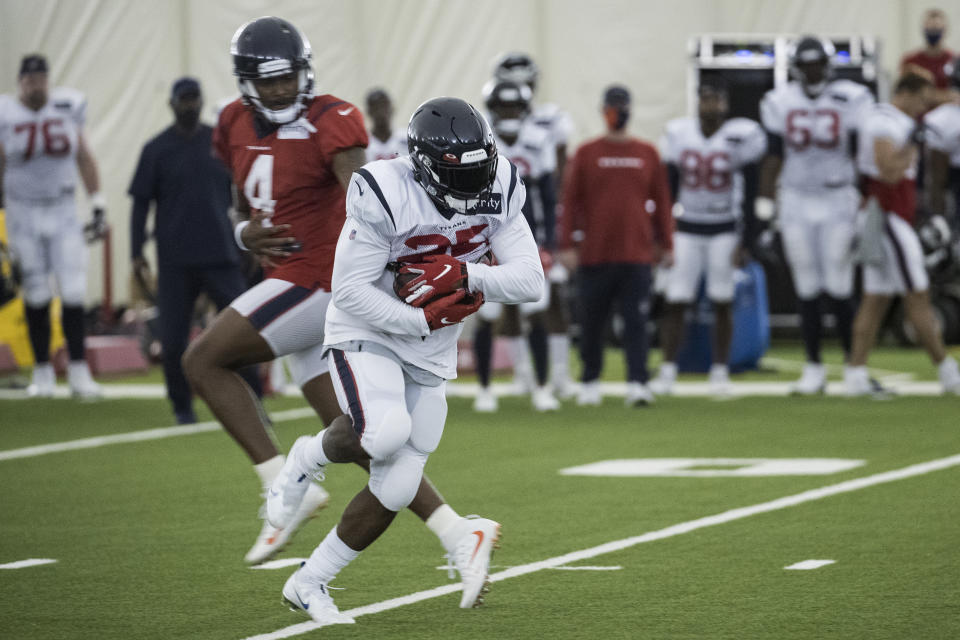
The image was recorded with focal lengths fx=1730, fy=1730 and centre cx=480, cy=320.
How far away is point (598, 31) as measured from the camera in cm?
1800

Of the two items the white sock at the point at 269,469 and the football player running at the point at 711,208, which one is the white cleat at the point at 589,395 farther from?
the white sock at the point at 269,469

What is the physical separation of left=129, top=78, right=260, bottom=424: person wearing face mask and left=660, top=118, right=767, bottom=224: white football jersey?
3145mm

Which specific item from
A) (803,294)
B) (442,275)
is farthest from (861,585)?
(803,294)

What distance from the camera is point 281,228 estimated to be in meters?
5.50

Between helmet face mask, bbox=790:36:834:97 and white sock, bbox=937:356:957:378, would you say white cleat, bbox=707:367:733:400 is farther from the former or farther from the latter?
helmet face mask, bbox=790:36:834:97

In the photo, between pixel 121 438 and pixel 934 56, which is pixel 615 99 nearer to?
pixel 121 438

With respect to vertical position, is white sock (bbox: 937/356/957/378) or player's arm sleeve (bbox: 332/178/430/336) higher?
player's arm sleeve (bbox: 332/178/430/336)

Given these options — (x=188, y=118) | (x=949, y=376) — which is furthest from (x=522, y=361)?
(x=188, y=118)

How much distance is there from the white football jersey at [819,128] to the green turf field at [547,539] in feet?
6.00

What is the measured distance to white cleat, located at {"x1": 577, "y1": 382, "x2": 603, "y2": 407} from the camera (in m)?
10.9

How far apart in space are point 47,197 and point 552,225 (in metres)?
3.43

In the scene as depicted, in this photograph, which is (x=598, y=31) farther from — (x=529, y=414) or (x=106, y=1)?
(x=529, y=414)

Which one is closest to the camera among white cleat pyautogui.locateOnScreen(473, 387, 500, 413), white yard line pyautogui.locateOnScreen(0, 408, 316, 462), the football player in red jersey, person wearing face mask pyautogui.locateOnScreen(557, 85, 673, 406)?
the football player in red jersey

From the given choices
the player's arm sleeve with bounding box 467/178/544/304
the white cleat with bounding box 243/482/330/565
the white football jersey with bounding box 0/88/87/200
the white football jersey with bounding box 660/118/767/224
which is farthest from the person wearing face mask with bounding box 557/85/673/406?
the player's arm sleeve with bounding box 467/178/544/304
